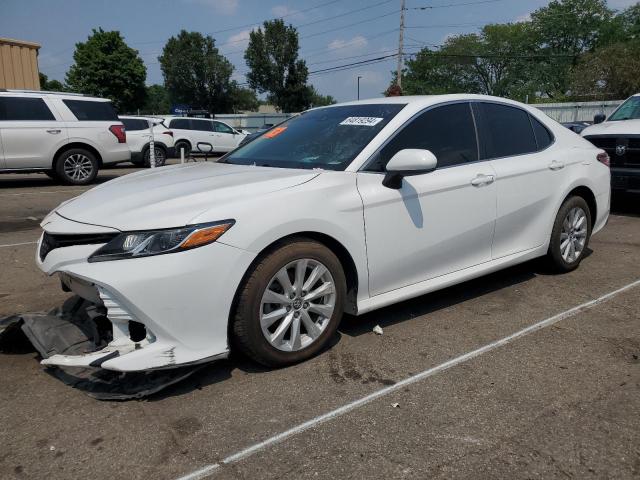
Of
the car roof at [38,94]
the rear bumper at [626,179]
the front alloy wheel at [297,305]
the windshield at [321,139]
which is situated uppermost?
the car roof at [38,94]

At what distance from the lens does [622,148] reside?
298 inches

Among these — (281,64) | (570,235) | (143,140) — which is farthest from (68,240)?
(281,64)

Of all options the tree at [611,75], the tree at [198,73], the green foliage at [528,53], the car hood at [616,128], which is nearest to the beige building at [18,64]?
the car hood at [616,128]

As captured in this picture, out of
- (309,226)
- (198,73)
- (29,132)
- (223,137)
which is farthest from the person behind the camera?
(198,73)

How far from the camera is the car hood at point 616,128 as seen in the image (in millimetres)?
7602

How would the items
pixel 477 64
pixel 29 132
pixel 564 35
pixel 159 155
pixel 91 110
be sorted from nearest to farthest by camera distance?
pixel 29 132 → pixel 91 110 → pixel 159 155 → pixel 564 35 → pixel 477 64

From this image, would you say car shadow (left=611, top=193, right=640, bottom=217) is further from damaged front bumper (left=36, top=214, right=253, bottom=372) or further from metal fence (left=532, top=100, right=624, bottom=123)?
metal fence (left=532, top=100, right=624, bottom=123)

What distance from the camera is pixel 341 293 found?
3262 millimetres

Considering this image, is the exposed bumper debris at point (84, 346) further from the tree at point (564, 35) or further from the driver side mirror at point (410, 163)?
the tree at point (564, 35)

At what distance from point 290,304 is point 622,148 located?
6464 millimetres

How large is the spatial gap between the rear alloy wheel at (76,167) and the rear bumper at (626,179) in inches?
391

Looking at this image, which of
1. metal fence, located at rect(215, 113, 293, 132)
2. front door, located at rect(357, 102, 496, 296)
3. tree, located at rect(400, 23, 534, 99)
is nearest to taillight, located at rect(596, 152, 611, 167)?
front door, located at rect(357, 102, 496, 296)

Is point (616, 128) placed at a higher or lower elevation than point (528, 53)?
lower

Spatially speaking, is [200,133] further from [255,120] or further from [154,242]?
[255,120]
